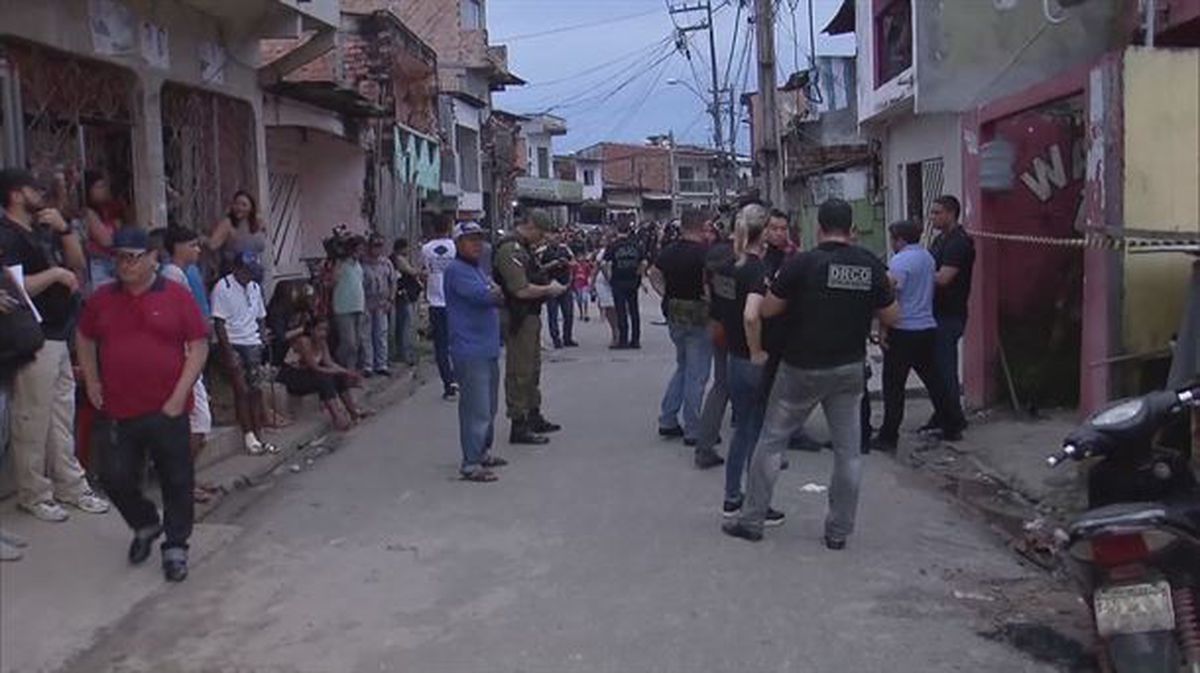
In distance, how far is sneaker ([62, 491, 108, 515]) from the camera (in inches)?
298

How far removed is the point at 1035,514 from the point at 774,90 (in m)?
14.4

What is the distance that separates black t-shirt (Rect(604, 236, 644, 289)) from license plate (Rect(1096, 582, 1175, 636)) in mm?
14145

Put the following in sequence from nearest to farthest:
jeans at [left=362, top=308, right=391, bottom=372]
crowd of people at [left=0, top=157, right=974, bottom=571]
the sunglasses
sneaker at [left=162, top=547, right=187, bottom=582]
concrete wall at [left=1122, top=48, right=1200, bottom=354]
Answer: the sunglasses → crowd of people at [left=0, top=157, right=974, bottom=571] → sneaker at [left=162, top=547, right=187, bottom=582] → concrete wall at [left=1122, top=48, right=1200, bottom=354] → jeans at [left=362, top=308, right=391, bottom=372]

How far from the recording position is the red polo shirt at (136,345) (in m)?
6.46

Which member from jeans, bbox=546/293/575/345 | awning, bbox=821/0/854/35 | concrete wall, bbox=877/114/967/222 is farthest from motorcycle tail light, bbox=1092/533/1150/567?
awning, bbox=821/0/854/35

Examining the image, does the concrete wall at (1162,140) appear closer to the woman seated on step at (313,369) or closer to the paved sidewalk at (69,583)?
the paved sidewalk at (69,583)

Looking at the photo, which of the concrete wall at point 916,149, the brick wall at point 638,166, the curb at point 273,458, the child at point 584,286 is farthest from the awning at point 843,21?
the brick wall at point 638,166

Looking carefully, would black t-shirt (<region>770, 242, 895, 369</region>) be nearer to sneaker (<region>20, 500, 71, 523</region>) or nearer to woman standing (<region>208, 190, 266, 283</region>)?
sneaker (<region>20, 500, 71, 523</region>)

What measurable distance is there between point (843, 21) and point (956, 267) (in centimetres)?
2058

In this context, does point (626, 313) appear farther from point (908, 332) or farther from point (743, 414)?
point (743, 414)

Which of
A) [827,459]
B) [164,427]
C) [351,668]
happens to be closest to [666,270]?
[827,459]

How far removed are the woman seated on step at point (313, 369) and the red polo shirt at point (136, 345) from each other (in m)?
4.62

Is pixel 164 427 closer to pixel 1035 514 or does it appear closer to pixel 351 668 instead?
pixel 351 668

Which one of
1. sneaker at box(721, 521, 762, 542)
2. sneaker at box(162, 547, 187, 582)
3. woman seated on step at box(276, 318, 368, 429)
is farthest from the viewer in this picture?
woman seated on step at box(276, 318, 368, 429)
